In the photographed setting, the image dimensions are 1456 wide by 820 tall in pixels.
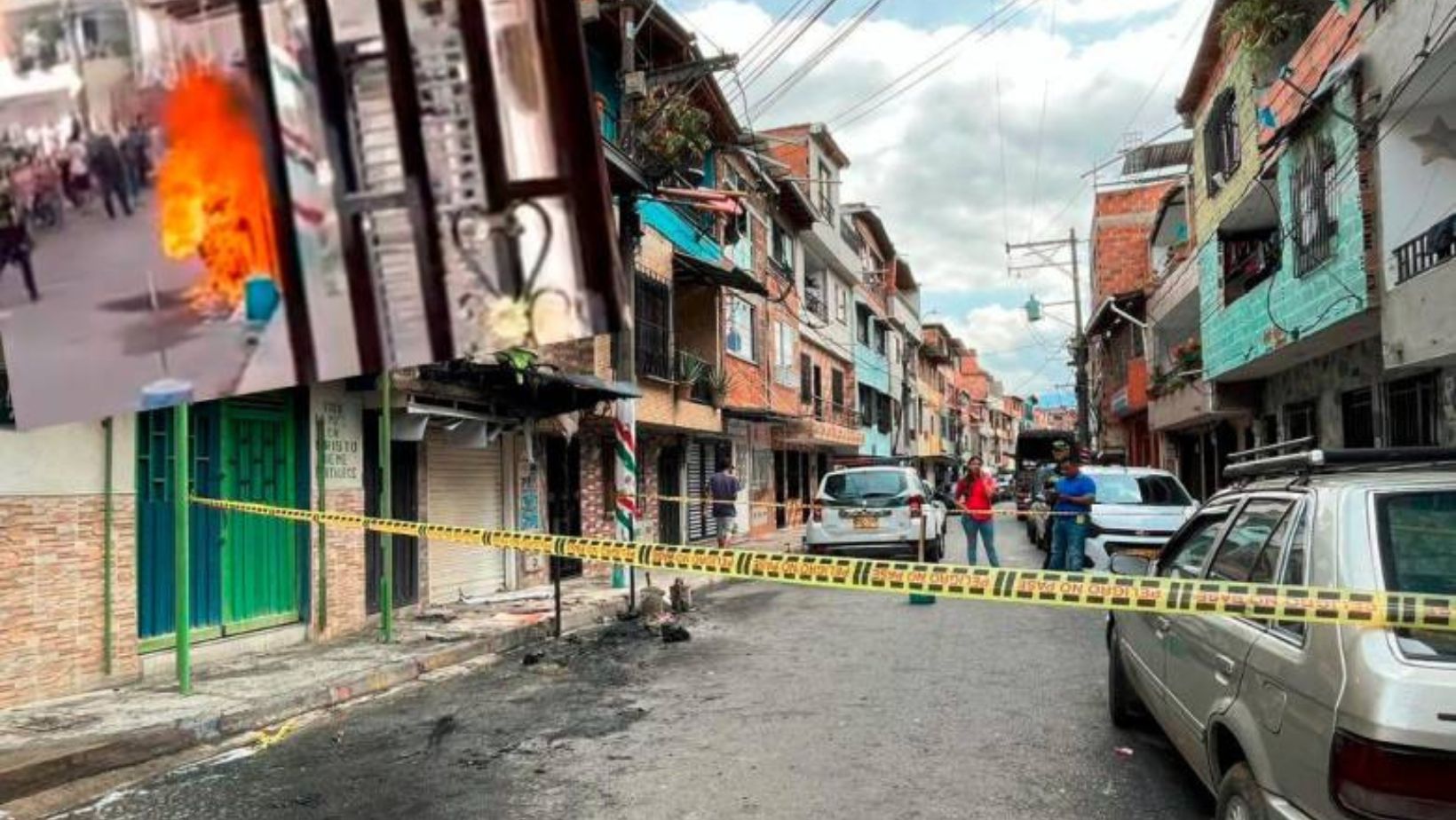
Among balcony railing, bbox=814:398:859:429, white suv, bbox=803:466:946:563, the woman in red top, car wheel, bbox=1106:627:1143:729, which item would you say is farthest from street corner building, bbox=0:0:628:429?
balcony railing, bbox=814:398:859:429

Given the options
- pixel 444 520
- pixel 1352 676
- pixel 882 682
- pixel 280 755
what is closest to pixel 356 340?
pixel 1352 676

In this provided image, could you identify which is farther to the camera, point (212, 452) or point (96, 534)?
point (212, 452)

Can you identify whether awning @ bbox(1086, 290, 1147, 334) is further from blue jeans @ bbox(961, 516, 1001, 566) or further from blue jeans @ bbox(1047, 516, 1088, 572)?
blue jeans @ bbox(1047, 516, 1088, 572)

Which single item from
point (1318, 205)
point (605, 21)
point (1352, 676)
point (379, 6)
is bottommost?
point (1352, 676)

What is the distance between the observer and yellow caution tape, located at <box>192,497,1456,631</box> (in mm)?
2869

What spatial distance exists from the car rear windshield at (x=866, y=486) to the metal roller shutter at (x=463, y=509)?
5214mm

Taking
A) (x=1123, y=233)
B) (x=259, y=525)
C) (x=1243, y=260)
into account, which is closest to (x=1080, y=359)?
(x=1123, y=233)

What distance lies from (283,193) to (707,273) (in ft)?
58.6

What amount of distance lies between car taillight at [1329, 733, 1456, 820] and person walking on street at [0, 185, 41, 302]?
313cm

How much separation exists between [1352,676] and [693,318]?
63.4ft

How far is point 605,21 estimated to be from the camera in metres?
15.6

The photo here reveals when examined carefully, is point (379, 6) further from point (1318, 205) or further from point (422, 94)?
point (1318, 205)

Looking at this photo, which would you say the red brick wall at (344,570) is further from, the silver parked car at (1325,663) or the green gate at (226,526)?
the silver parked car at (1325,663)

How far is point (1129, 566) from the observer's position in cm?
522
